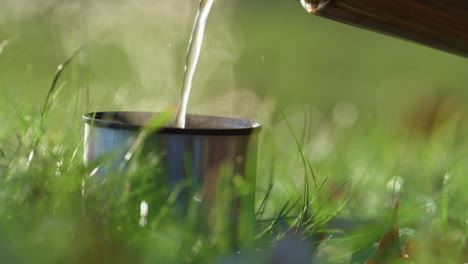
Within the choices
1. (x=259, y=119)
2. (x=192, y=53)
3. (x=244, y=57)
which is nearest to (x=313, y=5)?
(x=192, y=53)

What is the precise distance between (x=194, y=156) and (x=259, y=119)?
767 mm

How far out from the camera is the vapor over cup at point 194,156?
39.6 inches

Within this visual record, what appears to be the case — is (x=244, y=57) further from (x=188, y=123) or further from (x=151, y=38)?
(x=188, y=123)

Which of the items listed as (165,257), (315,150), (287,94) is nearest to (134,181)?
(165,257)

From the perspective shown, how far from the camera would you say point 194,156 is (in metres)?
1.02

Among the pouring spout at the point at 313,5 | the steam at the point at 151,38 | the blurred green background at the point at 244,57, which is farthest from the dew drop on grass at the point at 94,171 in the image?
the steam at the point at 151,38

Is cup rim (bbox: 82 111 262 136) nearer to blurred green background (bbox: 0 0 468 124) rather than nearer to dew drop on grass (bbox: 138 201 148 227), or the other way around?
dew drop on grass (bbox: 138 201 148 227)

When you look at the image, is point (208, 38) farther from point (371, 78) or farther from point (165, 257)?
point (165, 257)

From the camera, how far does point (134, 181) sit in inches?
38.8

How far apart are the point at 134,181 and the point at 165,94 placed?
4.08 ft

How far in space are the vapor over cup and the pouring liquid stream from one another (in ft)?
0.71

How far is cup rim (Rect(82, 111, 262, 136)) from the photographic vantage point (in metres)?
1.01

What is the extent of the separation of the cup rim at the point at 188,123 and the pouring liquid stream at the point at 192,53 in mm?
33

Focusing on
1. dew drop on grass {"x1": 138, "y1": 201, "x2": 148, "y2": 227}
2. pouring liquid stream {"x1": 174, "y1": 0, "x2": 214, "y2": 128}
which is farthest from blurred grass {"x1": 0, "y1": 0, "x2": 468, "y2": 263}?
pouring liquid stream {"x1": 174, "y1": 0, "x2": 214, "y2": 128}
